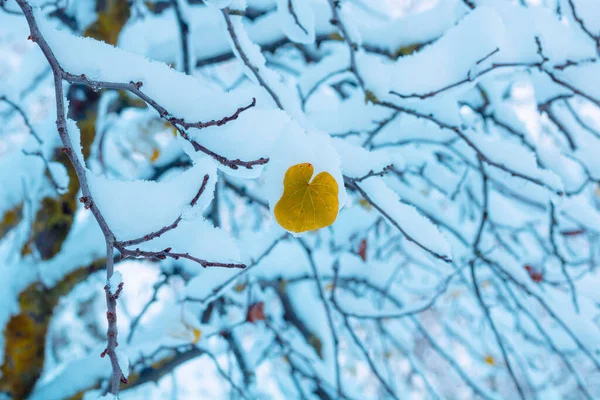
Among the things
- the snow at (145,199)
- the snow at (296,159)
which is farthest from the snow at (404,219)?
the snow at (145,199)

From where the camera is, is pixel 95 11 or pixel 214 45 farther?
pixel 95 11

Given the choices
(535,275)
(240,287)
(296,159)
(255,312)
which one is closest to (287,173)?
(296,159)

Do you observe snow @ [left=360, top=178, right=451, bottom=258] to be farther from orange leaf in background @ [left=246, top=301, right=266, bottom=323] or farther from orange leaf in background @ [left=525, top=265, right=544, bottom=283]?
orange leaf in background @ [left=525, top=265, right=544, bottom=283]

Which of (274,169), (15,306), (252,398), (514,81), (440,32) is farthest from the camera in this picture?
(514,81)

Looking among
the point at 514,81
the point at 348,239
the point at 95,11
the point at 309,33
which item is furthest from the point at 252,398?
the point at 95,11

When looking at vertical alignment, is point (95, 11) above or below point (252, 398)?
above

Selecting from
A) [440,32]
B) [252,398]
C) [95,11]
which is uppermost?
[95,11]

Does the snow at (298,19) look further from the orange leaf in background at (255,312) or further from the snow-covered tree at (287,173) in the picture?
the orange leaf in background at (255,312)

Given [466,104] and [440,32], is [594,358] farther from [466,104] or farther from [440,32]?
[440,32]
